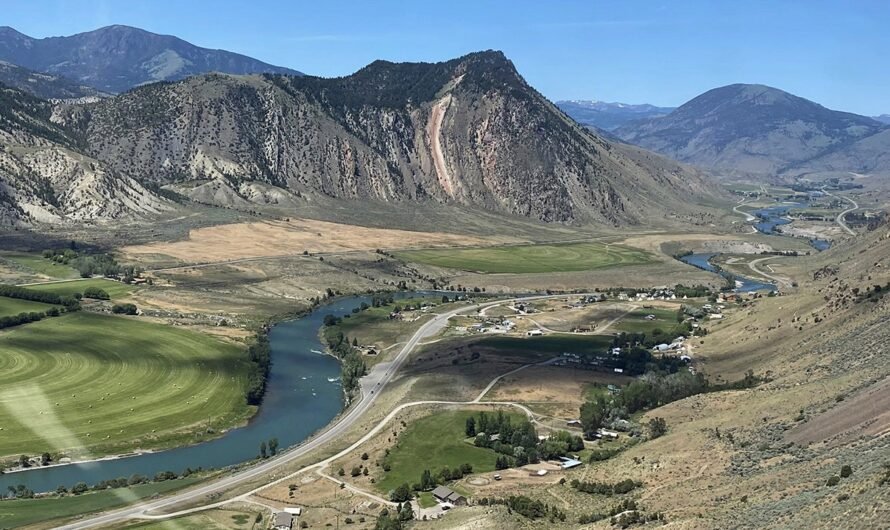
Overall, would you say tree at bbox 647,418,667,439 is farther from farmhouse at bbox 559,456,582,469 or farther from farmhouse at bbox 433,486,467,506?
farmhouse at bbox 433,486,467,506

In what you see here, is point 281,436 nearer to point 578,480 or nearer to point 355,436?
point 355,436

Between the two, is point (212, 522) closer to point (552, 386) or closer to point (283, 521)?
point (283, 521)

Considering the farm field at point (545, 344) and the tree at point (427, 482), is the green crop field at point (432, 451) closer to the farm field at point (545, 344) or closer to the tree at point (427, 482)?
the tree at point (427, 482)

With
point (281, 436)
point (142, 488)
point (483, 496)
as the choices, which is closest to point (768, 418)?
point (483, 496)

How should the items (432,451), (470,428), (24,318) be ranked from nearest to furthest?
(432,451)
(470,428)
(24,318)

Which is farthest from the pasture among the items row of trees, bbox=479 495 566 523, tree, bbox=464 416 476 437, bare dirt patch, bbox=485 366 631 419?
row of trees, bbox=479 495 566 523

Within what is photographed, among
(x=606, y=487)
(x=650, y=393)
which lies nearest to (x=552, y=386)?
(x=650, y=393)

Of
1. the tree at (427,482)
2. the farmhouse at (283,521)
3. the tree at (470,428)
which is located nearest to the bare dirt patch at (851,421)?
the tree at (427,482)

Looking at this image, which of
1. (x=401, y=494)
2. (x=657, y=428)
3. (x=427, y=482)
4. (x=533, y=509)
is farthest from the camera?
(x=657, y=428)
